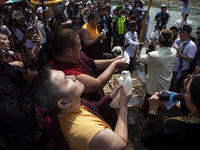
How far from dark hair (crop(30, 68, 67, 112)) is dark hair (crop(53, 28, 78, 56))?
51cm

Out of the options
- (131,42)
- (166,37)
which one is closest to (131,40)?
(131,42)

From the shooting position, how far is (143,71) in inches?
198

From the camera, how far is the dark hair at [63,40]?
1464 millimetres

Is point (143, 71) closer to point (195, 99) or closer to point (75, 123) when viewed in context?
point (195, 99)

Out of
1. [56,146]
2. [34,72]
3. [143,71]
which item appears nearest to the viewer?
[56,146]

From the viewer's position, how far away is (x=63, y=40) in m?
1.46

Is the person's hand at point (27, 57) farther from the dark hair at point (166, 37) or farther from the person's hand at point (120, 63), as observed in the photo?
the dark hair at point (166, 37)

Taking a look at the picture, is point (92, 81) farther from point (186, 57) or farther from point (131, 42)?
point (131, 42)

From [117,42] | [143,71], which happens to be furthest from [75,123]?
[117,42]

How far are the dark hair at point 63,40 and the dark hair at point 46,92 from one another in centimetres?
51

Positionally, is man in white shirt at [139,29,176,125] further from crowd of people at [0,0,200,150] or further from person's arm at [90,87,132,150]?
person's arm at [90,87,132,150]

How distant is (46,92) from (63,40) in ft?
2.15

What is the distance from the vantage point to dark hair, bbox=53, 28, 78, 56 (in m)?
1.46

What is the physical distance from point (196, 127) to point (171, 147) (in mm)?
233
